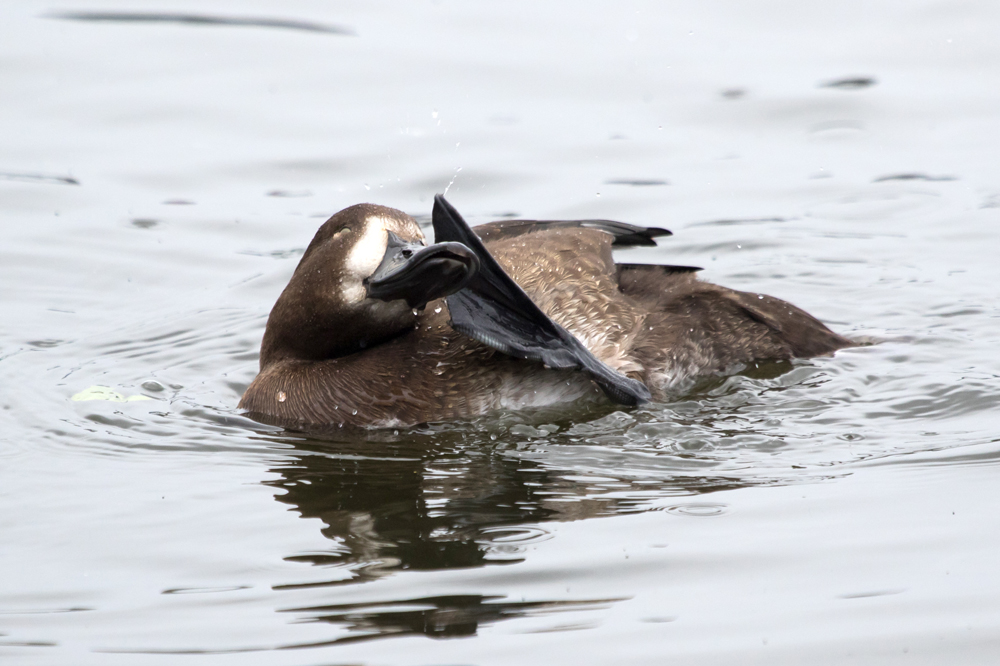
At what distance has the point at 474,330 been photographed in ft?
16.4

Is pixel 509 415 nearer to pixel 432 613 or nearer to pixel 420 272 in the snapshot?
pixel 420 272

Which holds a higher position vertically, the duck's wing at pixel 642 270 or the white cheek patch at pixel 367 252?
the white cheek patch at pixel 367 252

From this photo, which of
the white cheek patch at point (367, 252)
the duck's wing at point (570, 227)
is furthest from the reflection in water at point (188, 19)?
the white cheek patch at point (367, 252)

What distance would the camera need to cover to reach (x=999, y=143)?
9188 mm

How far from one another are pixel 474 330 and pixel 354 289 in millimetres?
554

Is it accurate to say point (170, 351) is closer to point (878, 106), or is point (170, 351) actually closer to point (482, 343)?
point (482, 343)

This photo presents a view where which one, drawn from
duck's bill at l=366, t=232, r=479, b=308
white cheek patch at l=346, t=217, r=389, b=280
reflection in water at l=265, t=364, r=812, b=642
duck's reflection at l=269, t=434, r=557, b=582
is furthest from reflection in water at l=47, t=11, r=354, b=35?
duck's reflection at l=269, t=434, r=557, b=582

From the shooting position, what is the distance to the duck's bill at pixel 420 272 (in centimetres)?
471

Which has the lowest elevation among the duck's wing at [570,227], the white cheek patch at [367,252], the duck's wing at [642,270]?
the duck's wing at [642,270]

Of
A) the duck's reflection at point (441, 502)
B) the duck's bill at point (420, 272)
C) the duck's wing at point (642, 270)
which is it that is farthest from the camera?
the duck's wing at point (642, 270)

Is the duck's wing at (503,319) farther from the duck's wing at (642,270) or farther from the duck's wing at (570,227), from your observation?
the duck's wing at (570,227)

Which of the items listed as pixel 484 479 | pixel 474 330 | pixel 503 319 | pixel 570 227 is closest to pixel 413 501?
pixel 484 479

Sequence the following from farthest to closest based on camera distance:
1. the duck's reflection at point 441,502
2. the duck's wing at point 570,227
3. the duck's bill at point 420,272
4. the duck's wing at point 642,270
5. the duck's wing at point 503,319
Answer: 1. the duck's wing at point 570,227
2. the duck's wing at point 642,270
3. the duck's wing at point 503,319
4. the duck's bill at point 420,272
5. the duck's reflection at point 441,502

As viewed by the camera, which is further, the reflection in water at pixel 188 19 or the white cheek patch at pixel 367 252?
the reflection in water at pixel 188 19
